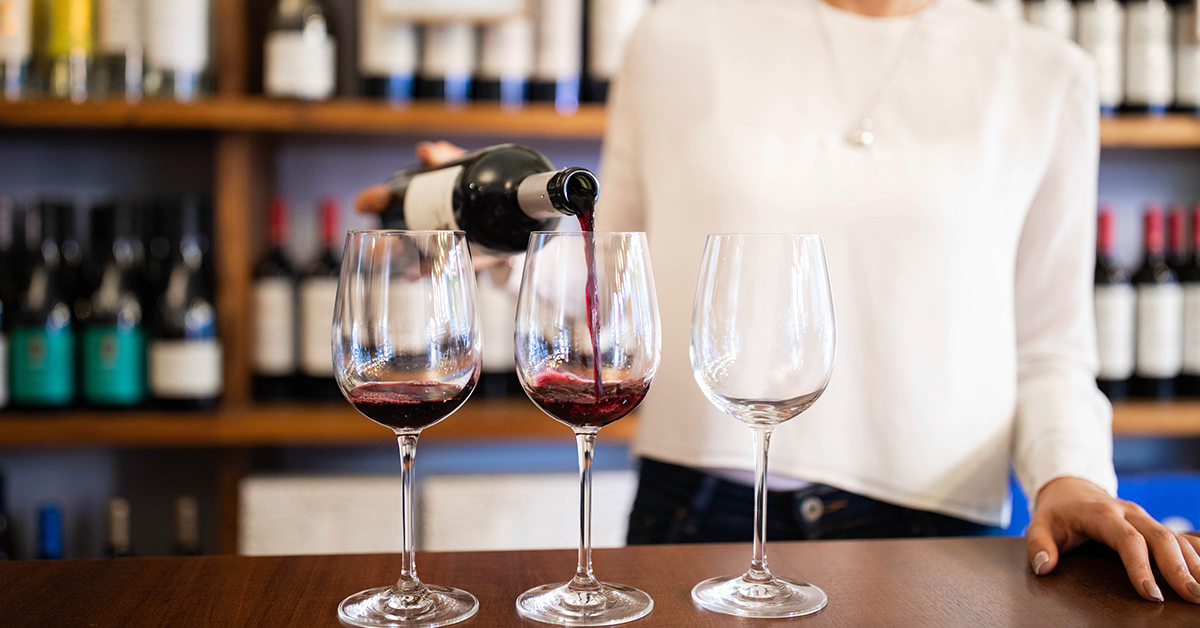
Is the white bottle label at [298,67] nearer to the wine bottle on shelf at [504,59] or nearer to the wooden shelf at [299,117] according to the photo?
the wooden shelf at [299,117]

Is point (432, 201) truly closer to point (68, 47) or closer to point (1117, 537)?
point (1117, 537)

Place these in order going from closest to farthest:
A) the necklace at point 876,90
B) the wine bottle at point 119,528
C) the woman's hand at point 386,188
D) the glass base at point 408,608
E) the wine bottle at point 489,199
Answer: the glass base at point 408,608, the wine bottle at point 489,199, the woman's hand at point 386,188, the necklace at point 876,90, the wine bottle at point 119,528

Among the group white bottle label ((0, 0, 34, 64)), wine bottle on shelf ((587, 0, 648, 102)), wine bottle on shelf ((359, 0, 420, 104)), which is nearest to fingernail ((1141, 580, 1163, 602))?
wine bottle on shelf ((587, 0, 648, 102))

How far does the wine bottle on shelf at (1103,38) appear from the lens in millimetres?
1601

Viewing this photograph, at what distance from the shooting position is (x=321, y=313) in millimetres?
1562

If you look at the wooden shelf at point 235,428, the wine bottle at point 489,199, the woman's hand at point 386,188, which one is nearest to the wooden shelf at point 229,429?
the wooden shelf at point 235,428

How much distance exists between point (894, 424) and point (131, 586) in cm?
66

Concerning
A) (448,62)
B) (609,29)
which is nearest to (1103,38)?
(609,29)

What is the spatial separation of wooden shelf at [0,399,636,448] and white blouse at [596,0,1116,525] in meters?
0.55

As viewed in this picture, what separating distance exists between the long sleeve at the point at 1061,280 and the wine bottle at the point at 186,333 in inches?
44.9

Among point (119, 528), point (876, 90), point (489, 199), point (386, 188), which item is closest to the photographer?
point (489, 199)

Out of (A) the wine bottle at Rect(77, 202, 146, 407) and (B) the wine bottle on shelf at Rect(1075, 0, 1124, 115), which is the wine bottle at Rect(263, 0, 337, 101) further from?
(B) the wine bottle on shelf at Rect(1075, 0, 1124, 115)

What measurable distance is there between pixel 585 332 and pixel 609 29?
1.09 m

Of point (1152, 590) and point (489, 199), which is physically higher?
point (489, 199)
